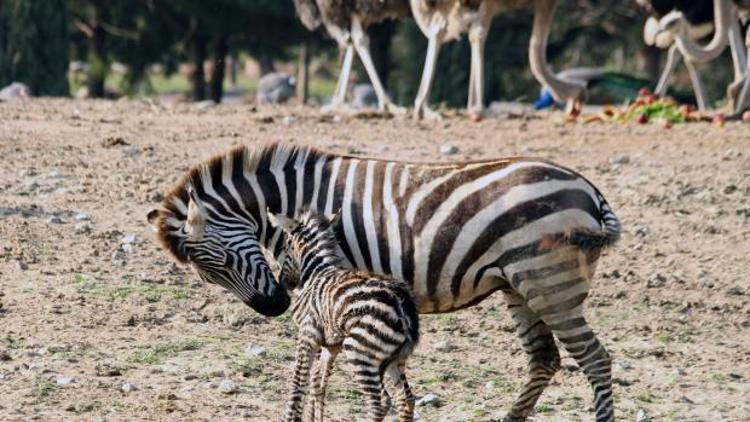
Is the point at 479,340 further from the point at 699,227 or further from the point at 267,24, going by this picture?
the point at 267,24

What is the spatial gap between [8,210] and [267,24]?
15986mm

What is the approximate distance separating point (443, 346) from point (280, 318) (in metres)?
1.15

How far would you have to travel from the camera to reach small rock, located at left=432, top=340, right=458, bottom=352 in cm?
1040

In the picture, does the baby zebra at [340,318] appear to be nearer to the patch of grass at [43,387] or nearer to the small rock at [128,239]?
the patch of grass at [43,387]

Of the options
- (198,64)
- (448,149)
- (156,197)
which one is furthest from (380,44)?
(156,197)

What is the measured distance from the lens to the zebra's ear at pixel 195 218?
337 inches

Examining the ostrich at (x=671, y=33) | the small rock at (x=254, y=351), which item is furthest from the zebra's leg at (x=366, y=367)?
the ostrich at (x=671, y=33)

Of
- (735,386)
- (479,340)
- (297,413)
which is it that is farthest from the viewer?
(479,340)

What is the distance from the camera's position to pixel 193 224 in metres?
8.57

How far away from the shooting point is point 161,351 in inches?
387

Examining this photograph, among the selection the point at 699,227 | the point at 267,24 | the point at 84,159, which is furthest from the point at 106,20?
the point at 699,227

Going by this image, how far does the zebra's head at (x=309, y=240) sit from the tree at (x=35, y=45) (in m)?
14.8

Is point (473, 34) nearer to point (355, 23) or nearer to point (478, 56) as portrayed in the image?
point (478, 56)

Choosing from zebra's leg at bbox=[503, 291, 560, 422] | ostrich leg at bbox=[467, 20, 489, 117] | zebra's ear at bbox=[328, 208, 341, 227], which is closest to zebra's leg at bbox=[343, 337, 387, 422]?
zebra's ear at bbox=[328, 208, 341, 227]
